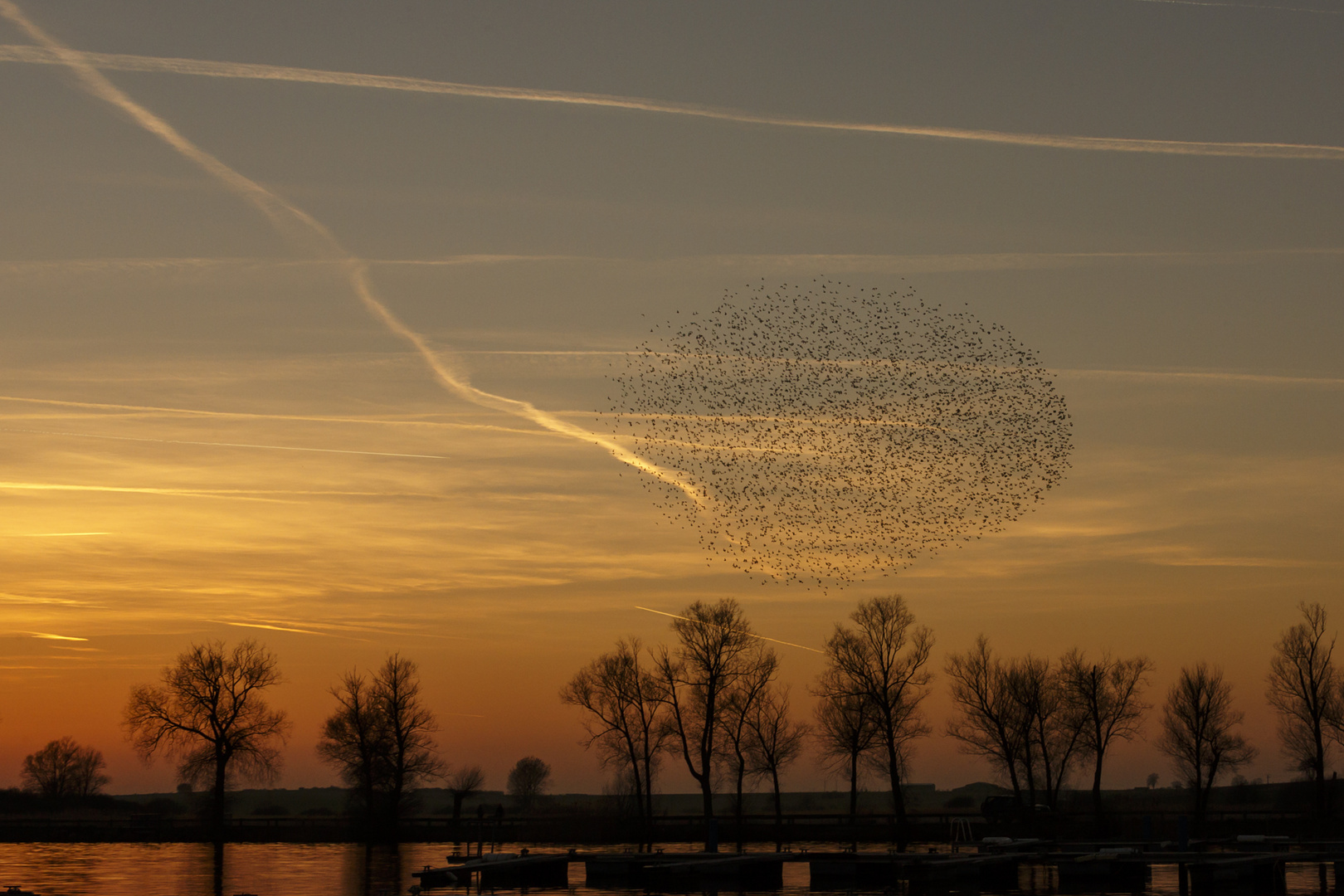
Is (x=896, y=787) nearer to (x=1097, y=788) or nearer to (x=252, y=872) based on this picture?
(x=1097, y=788)

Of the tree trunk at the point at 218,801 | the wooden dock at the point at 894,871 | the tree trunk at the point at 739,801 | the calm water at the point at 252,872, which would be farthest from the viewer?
the tree trunk at the point at 218,801

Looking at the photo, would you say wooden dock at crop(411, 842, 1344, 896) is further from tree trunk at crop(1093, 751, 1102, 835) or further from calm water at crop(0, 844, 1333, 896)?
tree trunk at crop(1093, 751, 1102, 835)

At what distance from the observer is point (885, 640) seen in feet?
345

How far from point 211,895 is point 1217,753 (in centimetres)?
8302

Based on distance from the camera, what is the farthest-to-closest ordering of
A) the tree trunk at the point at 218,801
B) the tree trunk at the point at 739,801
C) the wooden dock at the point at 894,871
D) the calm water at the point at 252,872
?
1. the tree trunk at the point at 218,801
2. the tree trunk at the point at 739,801
3. the wooden dock at the point at 894,871
4. the calm water at the point at 252,872

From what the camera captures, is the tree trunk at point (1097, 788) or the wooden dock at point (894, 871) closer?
the wooden dock at point (894, 871)

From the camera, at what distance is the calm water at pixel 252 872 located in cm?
5591

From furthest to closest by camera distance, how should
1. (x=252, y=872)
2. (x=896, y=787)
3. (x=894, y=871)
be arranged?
(x=896, y=787) → (x=252, y=872) → (x=894, y=871)

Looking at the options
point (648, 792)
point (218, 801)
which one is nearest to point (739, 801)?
point (648, 792)

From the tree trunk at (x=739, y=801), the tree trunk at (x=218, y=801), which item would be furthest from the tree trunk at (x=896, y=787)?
the tree trunk at (x=218, y=801)

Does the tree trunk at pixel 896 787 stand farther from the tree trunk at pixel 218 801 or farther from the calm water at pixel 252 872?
the tree trunk at pixel 218 801

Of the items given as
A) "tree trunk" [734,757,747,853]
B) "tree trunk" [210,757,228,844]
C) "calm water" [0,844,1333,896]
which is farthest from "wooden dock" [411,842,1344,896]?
"tree trunk" [210,757,228,844]

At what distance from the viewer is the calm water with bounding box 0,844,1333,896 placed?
55906 mm

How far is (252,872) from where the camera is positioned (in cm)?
6806
